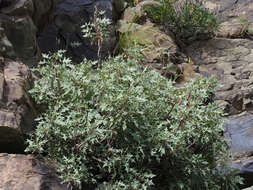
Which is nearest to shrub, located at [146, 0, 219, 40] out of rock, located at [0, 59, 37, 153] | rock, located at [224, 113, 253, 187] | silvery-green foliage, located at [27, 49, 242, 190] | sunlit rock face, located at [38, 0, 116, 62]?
sunlit rock face, located at [38, 0, 116, 62]

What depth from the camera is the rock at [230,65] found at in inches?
204

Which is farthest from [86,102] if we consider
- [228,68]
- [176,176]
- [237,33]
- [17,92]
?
[237,33]

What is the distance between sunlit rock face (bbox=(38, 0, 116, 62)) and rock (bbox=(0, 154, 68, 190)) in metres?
A: 2.96

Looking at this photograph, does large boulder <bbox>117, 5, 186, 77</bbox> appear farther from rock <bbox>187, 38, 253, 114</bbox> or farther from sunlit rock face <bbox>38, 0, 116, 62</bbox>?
rock <bbox>187, 38, 253, 114</bbox>

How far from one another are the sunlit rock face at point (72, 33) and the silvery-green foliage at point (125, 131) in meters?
2.21

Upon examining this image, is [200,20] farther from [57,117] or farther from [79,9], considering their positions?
[57,117]

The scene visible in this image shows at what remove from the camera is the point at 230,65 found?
6148 millimetres

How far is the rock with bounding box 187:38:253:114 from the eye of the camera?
519cm

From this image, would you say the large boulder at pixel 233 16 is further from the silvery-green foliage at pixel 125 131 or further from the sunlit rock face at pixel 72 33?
the silvery-green foliage at pixel 125 131

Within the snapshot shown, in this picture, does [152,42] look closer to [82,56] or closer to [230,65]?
[82,56]

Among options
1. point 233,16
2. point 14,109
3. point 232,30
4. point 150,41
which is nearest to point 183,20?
point 232,30

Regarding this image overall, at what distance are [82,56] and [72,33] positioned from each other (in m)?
0.46

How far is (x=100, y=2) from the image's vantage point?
19.9ft

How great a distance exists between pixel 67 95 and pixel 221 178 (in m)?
1.65
